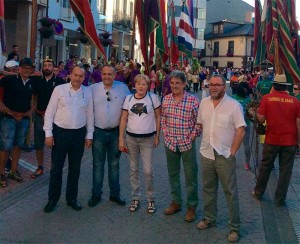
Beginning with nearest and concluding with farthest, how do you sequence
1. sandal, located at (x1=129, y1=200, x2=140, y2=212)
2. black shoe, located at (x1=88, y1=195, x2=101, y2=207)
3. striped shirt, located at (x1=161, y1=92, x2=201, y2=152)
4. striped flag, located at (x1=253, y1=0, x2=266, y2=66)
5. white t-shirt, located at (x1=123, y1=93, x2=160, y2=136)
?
striped shirt, located at (x1=161, y1=92, x2=201, y2=152), white t-shirt, located at (x1=123, y1=93, x2=160, y2=136), sandal, located at (x1=129, y1=200, x2=140, y2=212), black shoe, located at (x1=88, y1=195, x2=101, y2=207), striped flag, located at (x1=253, y1=0, x2=266, y2=66)

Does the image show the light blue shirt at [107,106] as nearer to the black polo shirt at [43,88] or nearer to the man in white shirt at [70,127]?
the man in white shirt at [70,127]

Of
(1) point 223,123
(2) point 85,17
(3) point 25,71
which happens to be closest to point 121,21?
(2) point 85,17

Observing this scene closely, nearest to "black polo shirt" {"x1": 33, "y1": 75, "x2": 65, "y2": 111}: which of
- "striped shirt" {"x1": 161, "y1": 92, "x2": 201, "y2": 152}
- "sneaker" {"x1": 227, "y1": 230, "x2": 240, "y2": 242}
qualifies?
"striped shirt" {"x1": 161, "y1": 92, "x2": 201, "y2": 152}

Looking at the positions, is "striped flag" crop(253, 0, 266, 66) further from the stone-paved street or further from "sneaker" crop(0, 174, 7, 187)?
"sneaker" crop(0, 174, 7, 187)

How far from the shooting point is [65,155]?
19.1 feet

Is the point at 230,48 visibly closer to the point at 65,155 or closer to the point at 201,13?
the point at 201,13

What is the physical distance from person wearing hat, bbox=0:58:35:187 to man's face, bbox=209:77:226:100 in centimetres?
309

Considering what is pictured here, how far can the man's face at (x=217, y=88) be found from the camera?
4965mm

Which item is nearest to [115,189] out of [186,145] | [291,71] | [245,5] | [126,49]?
[186,145]

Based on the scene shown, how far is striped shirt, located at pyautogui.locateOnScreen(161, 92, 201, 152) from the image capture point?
17.6 ft

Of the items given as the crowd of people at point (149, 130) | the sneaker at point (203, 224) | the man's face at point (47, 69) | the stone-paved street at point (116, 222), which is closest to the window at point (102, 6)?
the man's face at point (47, 69)

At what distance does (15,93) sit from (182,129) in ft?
9.15

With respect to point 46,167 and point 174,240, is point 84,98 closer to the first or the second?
point 174,240

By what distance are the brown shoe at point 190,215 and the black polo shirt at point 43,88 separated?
3129 mm
